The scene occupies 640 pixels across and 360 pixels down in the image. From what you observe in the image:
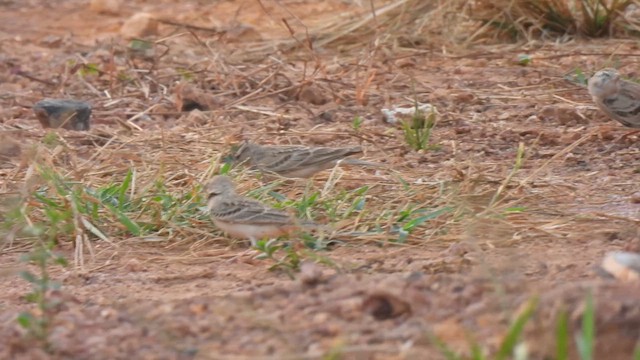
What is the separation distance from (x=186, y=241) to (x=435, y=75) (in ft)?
15.7

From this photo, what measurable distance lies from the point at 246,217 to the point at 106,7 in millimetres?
9568

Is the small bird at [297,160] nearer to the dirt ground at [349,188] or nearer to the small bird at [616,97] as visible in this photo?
the dirt ground at [349,188]

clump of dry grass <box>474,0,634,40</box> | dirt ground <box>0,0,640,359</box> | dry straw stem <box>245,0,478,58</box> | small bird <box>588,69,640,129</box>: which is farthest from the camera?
dry straw stem <box>245,0,478,58</box>

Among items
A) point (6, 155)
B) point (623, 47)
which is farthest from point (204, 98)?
point (623, 47)

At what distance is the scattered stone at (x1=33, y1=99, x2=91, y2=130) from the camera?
29.4ft

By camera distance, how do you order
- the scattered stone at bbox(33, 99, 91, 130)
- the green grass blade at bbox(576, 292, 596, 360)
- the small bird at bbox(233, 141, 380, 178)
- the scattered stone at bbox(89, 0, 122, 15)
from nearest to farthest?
1. the green grass blade at bbox(576, 292, 596, 360)
2. the small bird at bbox(233, 141, 380, 178)
3. the scattered stone at bbox(33, 99, 91, 130)
4. the scattered stone at bbox(89, 0, 122, 15)

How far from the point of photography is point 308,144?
8539mm

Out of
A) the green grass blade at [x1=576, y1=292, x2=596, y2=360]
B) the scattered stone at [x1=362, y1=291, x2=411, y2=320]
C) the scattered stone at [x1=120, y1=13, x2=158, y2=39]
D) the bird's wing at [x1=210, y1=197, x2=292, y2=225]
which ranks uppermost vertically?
the green grass blade at [x1=576, y1=292, x2=596, y2=360]

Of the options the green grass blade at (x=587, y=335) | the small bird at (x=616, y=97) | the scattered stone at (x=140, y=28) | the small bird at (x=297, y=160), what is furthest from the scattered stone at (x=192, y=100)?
the green grass blade at (x=587, y=335)

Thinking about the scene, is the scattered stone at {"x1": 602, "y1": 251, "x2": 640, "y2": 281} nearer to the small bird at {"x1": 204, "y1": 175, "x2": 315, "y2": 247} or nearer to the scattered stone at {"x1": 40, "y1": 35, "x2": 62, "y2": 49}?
the small bird at {"x1": 204, "y1": 175, "x2": 315, "y2": 247}

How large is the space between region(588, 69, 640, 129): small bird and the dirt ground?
0.13 meters

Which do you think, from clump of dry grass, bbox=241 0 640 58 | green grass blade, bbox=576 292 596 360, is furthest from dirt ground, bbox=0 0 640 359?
clump of dry grass, bbox=241 0 640 58

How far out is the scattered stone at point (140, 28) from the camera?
1324 centimetres

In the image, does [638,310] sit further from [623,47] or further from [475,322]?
[623,47]
